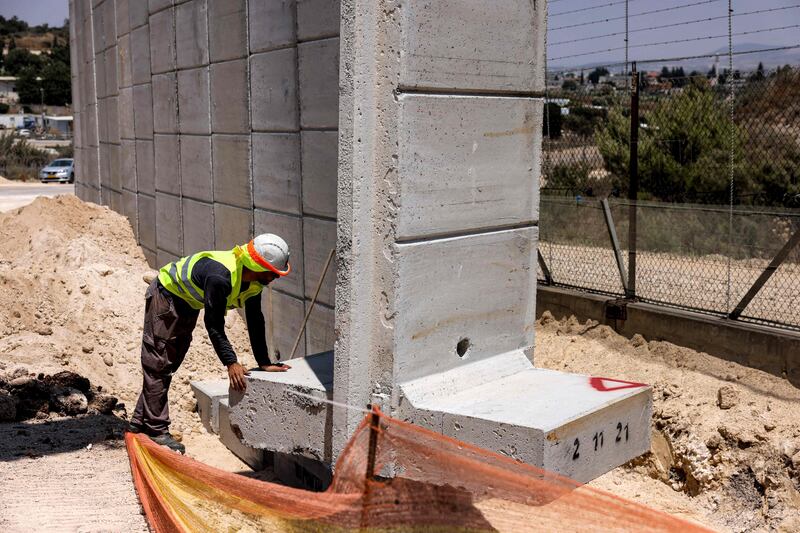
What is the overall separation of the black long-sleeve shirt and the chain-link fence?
4.42m

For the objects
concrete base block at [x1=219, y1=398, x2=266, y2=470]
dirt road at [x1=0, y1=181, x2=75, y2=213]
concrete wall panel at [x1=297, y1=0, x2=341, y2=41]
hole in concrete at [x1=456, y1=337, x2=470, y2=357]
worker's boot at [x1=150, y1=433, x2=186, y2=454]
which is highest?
concrete wall panel at [x1=297, y1=0, x2=341, y2=41]

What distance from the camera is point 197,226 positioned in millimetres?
9914

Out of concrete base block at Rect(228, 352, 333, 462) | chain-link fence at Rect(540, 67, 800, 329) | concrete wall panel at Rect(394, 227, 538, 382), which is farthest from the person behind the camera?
chain-link fence at Rect(540, 67, 800, 329)

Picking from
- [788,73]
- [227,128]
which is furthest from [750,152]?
[227,128]

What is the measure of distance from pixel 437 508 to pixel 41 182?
3318 centimetres

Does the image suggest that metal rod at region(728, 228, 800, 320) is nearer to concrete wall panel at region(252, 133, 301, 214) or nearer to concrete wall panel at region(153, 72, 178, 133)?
concrete wall panel at region(252, 133, 301, 214)

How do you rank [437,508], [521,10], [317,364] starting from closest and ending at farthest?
[437,508] < [521,10] < [317,364]

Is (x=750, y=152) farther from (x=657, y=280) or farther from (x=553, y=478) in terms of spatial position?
(x=553, y=478)

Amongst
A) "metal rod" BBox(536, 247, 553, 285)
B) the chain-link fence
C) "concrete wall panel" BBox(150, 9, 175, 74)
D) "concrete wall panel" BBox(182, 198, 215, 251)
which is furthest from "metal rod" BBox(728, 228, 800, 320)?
"concrete wall panel" BBox(150, 9, 175, 74)

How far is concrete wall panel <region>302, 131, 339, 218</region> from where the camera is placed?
272 inches

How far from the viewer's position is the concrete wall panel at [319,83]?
679 centimetres

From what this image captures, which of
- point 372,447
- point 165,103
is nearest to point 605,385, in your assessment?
point 372,447

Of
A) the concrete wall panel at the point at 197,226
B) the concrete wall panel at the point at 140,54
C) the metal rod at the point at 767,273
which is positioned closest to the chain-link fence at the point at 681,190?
the metal rod at the point at 767,273

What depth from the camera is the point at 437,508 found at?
423cm
